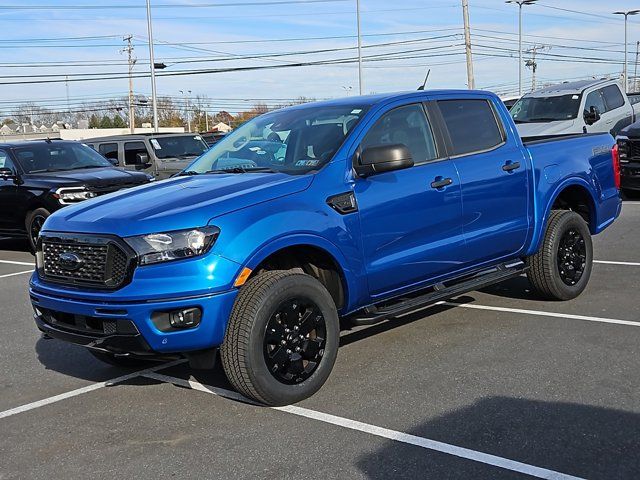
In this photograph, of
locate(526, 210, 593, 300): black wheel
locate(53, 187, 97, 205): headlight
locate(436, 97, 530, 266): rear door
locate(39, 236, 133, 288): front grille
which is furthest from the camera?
locate(53, 187, 97, 205): headlight

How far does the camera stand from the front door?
4.96 meters

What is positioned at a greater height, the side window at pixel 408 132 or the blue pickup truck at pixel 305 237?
the side window at pixel 408 132

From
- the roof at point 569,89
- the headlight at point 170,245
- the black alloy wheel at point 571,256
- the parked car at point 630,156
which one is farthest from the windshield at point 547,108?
the headlight at point 170,245

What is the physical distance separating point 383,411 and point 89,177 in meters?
8.11

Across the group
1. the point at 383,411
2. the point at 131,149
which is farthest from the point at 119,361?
the point at 131,149

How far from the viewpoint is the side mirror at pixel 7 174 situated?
460 inches

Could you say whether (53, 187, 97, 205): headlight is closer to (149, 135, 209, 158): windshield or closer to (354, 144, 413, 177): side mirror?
(149, 135, 209, 158): windshield

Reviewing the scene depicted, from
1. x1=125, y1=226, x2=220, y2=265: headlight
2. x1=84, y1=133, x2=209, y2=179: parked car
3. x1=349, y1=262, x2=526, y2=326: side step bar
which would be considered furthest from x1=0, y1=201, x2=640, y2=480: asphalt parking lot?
x1=84, y1=133, x2=209, y2=179: parked car

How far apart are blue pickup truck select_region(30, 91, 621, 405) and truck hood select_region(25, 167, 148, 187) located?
5.58 m

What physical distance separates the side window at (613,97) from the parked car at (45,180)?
1071 cm

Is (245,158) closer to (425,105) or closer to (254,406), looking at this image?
(425,105)

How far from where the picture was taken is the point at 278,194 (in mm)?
4543

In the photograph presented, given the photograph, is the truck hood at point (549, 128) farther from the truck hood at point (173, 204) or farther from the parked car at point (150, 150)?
the truck hood at point (173, 204)

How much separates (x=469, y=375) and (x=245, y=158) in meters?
2.26
